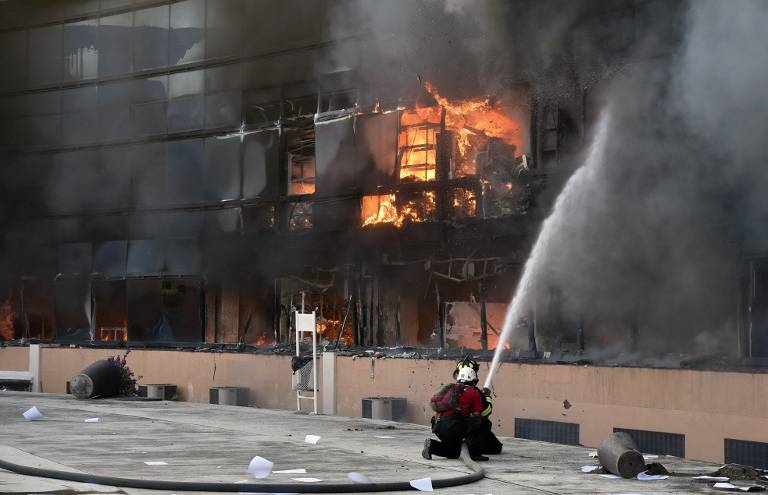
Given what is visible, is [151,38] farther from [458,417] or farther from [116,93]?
[458,417]

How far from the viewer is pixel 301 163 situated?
75.9ft

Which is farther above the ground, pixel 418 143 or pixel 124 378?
pixel 418 143

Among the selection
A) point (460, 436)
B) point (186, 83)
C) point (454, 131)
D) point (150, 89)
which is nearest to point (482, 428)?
point (460, 436)

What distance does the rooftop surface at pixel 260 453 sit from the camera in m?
10.6

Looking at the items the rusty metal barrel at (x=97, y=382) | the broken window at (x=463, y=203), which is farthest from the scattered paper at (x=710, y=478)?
the rusty metal barrel at (x=97, y=382)

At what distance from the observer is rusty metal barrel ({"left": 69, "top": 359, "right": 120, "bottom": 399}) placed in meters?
21.6

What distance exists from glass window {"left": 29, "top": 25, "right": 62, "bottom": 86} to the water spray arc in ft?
44.9

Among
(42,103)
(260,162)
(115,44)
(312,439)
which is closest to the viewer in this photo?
(312,439)

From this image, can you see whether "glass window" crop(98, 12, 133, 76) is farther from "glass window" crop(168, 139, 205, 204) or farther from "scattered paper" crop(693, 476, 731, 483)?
"scattered paper" crop(693, 476, 731, 483)

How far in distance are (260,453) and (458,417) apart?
223 centimetres

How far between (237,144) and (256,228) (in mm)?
1727

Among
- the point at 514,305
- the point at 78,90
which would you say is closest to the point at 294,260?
the point at 514,305

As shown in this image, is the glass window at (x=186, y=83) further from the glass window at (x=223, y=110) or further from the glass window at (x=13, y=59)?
the glass window at (x=13, y=59)

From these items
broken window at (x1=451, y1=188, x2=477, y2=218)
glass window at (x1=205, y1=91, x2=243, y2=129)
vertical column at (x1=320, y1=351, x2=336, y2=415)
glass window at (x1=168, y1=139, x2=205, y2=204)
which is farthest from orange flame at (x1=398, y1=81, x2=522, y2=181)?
glass window at (x1=168, y1=139, x2=205, y2=204)
